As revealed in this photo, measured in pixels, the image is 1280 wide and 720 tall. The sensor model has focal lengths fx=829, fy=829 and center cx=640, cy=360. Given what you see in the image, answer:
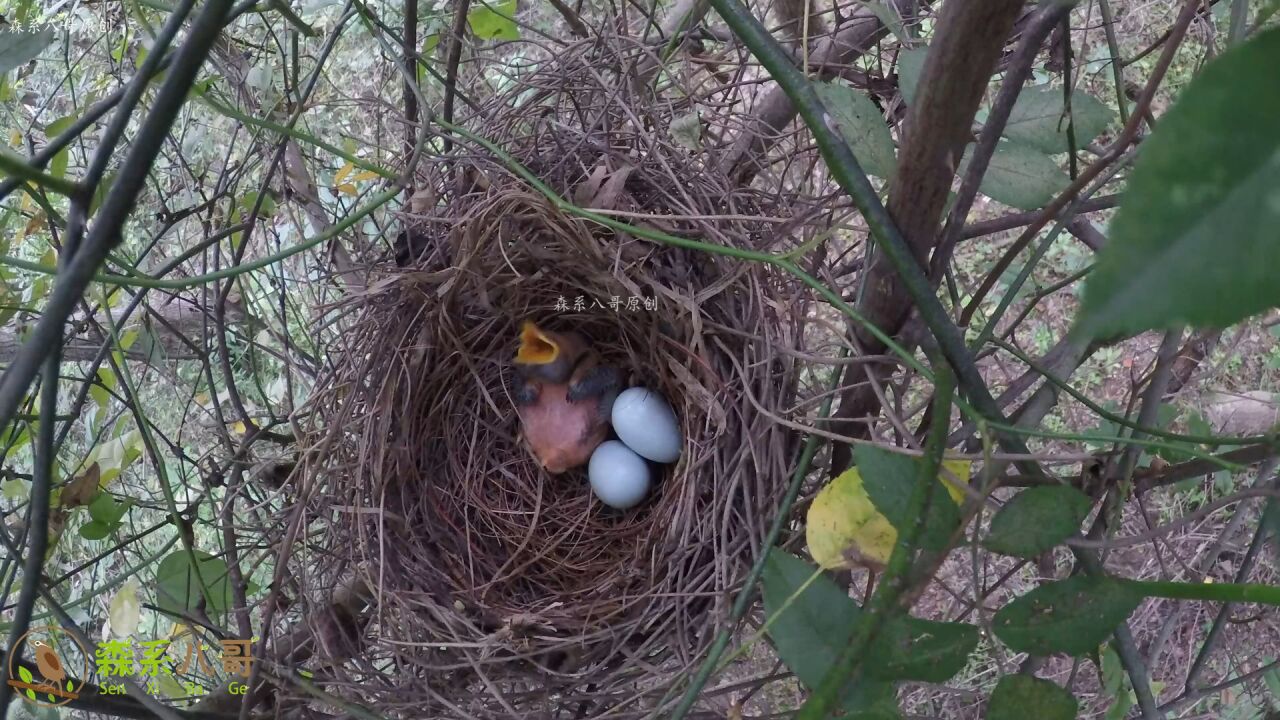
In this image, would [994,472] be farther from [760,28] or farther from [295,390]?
[295,390]

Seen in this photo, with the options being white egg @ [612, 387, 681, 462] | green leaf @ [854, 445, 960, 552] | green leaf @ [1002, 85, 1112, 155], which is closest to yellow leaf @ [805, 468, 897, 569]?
green leaf @ [854, 445, 960, 552]

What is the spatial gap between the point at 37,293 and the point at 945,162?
1.12 m

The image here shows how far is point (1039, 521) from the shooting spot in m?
0.39

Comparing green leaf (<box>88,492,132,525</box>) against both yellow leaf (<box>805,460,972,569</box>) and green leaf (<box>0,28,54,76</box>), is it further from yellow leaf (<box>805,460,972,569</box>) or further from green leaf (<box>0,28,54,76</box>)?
yellow leaf (<box>805,460,972,569</box>)

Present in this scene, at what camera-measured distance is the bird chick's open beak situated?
112 centimetres

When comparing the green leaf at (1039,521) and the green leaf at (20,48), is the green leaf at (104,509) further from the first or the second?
the green leaf at (1039,521)

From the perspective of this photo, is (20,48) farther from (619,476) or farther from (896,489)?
(619,476)

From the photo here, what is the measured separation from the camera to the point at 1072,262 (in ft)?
5.63

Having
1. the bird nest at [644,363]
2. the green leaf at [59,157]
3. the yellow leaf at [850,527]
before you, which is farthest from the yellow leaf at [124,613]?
the yellow leaf at [850,527]

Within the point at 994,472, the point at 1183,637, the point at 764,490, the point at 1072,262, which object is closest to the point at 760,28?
the point at 994,472

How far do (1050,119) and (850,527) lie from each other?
30 centimetres

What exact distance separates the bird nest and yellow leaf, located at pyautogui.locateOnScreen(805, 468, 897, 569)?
0.67 feet

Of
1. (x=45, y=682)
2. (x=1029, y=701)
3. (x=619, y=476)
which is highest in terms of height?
(x=619, y=476)

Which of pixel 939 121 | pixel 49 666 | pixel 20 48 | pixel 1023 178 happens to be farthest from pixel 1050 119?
pixel 49 666
